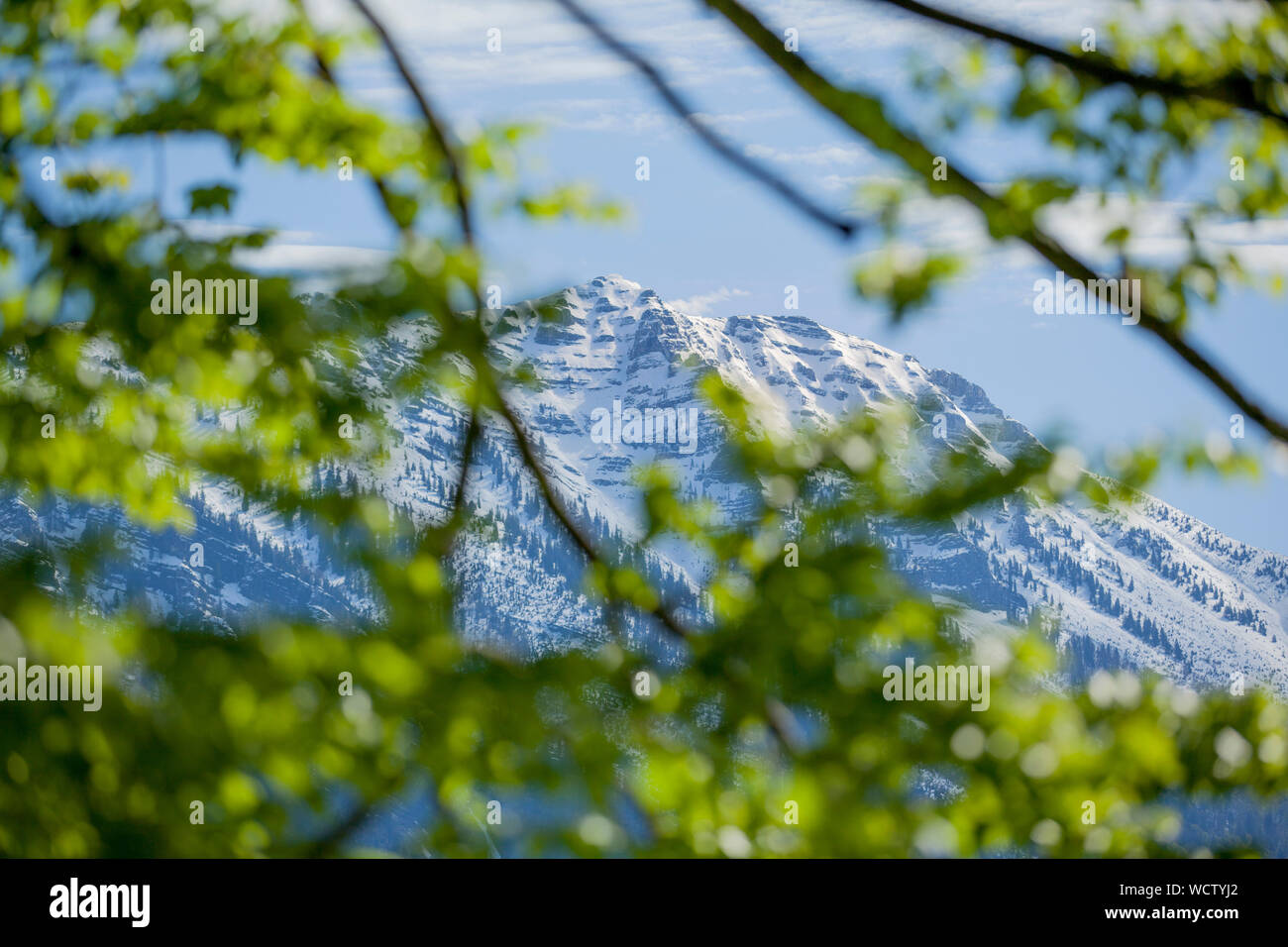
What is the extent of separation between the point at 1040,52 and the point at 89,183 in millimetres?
2701

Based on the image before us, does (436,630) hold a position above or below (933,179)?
below

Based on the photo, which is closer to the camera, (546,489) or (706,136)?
(706,136)
